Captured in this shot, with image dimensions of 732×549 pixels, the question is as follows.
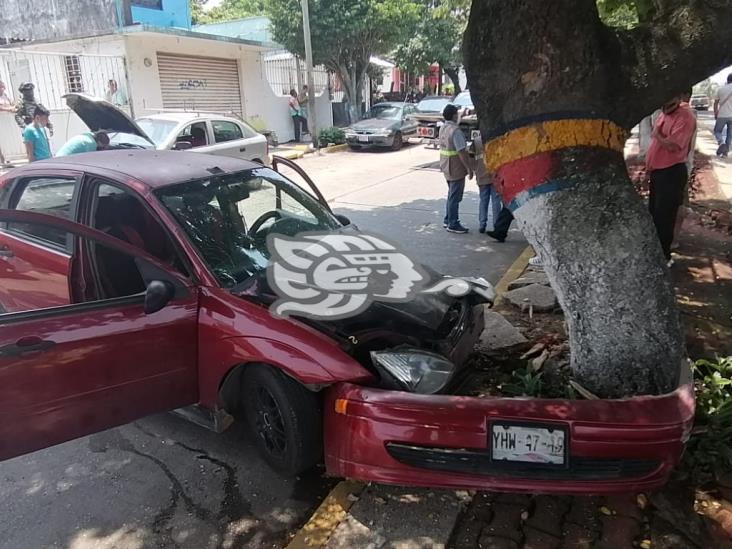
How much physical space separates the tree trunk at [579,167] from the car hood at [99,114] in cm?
540

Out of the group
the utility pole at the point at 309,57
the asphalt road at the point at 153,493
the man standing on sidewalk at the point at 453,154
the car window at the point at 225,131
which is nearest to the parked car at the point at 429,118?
the utility pole at the point at 309,57

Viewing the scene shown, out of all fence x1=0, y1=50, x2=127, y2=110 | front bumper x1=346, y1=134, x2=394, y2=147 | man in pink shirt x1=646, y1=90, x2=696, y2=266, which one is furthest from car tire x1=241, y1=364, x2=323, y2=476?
front bumper x1=346, y1=134, x2=394, y2=147

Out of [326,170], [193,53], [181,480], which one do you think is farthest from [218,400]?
[193,53]

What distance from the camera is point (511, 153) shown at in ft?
9.43

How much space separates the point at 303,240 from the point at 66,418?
1.64 metres

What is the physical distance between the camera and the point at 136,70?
15.1 metres

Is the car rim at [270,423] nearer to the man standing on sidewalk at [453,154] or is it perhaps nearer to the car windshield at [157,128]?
the man standing on sidewalk at [453,154]

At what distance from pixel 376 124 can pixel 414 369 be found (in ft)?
54.4

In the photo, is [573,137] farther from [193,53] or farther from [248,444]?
[193,53]

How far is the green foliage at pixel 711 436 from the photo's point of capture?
2826 millimetres

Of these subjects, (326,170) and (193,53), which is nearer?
(326,170)

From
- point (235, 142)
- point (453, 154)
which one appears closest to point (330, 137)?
point (235, 142)

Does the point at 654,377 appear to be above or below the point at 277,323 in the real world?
below

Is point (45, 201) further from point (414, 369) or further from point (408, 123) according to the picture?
point (408, 123)
